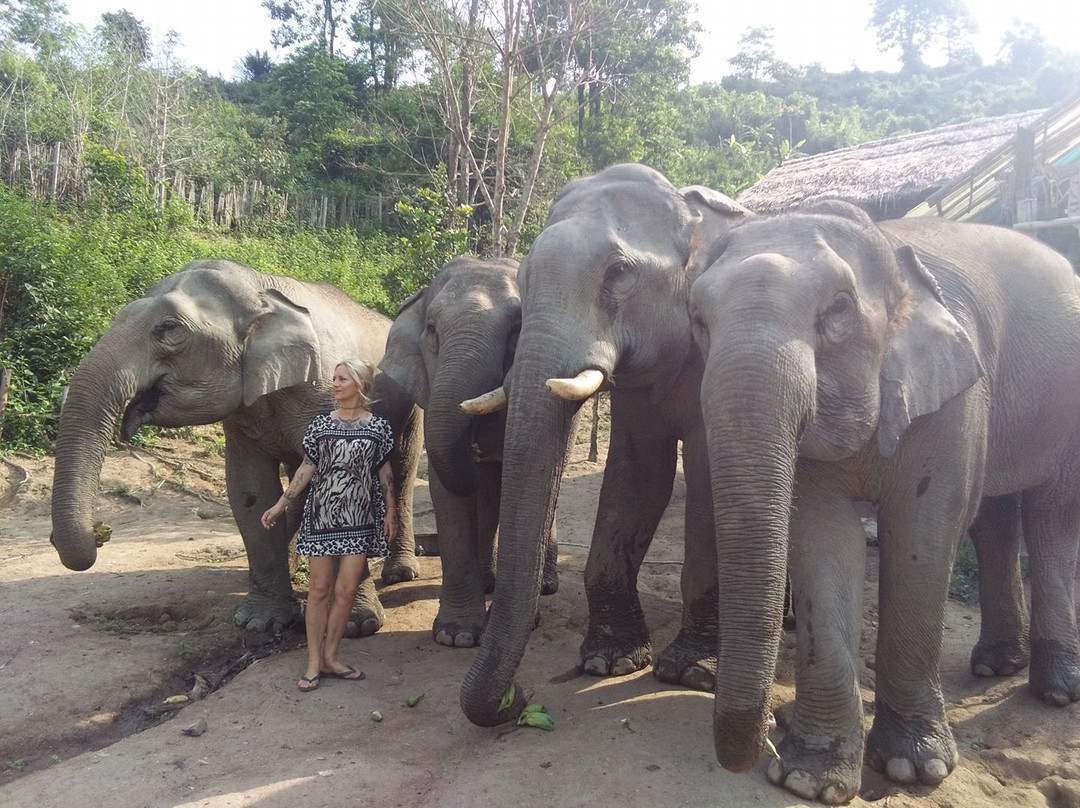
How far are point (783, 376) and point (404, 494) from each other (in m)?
4.74

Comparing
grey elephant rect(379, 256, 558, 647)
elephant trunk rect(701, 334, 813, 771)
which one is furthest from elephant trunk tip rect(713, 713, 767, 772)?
grey elephant rect(379, 256, 558, 647)

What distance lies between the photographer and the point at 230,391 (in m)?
5.62

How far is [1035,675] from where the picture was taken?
4758 mm

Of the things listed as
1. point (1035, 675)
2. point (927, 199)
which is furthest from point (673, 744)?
point (927, 199)

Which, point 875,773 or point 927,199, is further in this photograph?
point 927,199

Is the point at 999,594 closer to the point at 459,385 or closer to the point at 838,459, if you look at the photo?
the point at 838,459

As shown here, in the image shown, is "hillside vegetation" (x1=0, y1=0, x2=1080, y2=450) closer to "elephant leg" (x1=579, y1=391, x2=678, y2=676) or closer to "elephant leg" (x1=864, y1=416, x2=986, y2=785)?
"elephant leg" (x1=579, y1=391, x2=678, y2=676)

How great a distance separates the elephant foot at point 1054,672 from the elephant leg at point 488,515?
334 centimetres

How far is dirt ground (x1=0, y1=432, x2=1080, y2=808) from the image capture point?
3.51 meters

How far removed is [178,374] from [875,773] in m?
4.39

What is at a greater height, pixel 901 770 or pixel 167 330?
pixel 167 330

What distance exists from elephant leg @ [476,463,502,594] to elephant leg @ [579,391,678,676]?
1.36 metres

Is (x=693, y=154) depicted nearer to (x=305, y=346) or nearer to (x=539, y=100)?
A: (x=539, y=100)

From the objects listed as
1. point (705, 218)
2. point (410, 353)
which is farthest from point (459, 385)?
point (705, 218)
